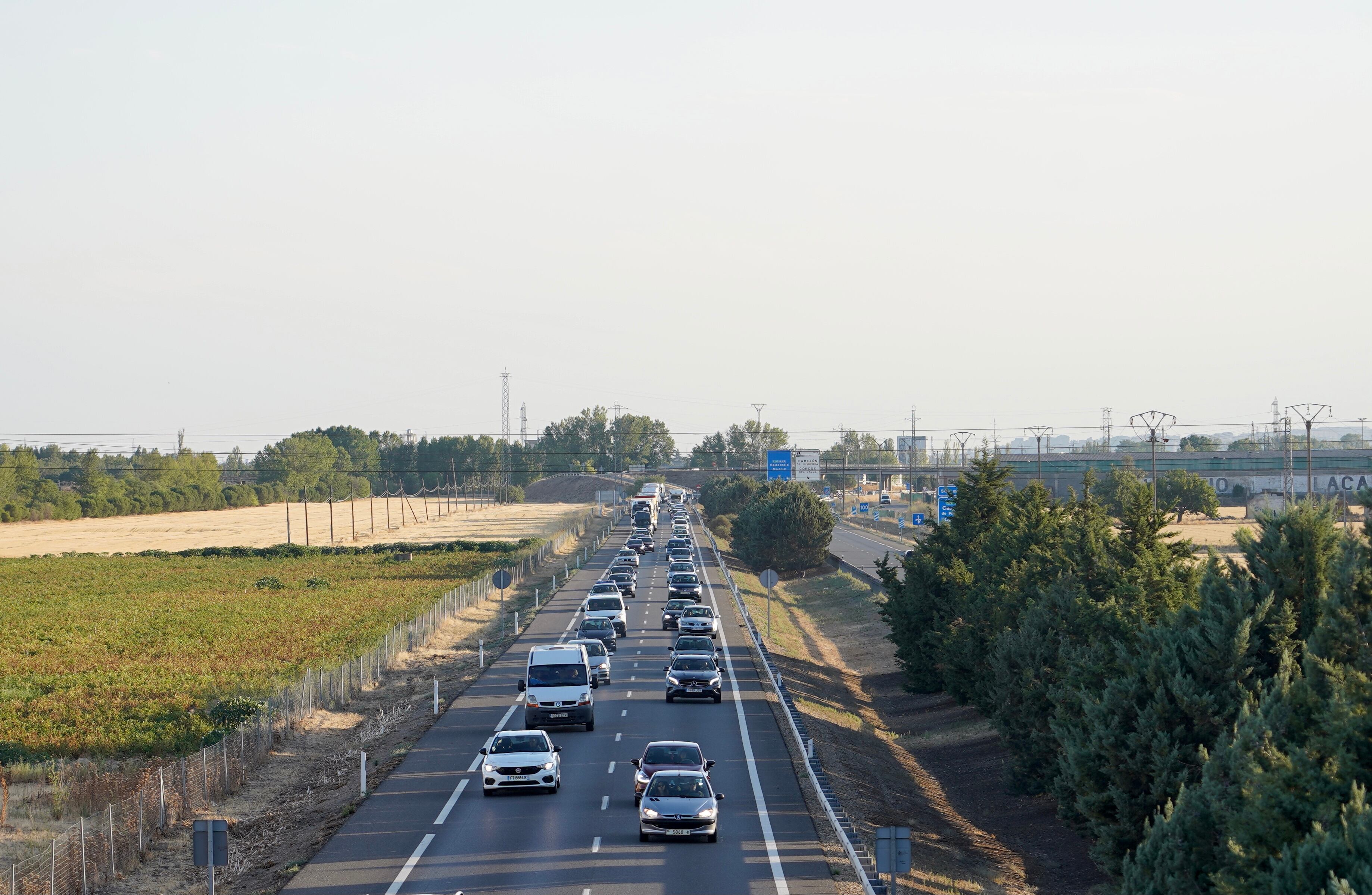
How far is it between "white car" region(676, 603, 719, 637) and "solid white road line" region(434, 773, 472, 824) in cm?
2406

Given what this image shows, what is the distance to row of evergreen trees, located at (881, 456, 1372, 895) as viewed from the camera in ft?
51.5

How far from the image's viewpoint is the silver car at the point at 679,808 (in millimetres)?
23266

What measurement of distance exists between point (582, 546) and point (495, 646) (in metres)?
63.8

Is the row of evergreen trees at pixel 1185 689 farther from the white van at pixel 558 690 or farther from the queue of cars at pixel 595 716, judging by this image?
the white van at pixel 558 690

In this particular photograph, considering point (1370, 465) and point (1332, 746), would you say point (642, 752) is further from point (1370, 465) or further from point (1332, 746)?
point (1370, 465)

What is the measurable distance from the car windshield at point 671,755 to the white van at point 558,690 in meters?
8.56

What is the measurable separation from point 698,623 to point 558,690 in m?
19.5

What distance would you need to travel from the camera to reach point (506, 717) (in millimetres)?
37344

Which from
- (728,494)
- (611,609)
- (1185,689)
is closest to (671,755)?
(1185,689)

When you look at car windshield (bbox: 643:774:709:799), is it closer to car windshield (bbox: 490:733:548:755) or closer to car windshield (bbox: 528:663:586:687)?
car windshield (bbox: 490:733:548:755)

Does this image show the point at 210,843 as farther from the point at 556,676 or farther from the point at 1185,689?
the point at 556,676

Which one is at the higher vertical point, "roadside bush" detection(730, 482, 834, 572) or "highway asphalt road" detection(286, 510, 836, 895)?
"roadside bush" detection(730, 482, 834, 572)

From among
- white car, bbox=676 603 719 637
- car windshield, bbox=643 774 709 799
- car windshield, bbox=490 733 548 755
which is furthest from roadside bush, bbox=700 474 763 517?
car windshield, bbox=643 774 709 799

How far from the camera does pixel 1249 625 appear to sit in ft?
70.5
